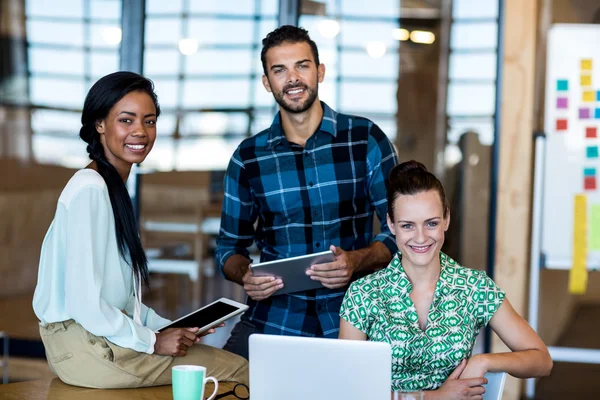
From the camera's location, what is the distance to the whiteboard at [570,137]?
3.95 m

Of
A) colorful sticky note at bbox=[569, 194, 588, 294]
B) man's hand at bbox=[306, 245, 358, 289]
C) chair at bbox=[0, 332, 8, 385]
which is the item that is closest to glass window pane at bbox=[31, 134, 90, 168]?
chair at bbox=[0, 332, 8, 385]

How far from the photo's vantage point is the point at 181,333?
6.77ft

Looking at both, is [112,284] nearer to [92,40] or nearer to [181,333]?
[181,333]

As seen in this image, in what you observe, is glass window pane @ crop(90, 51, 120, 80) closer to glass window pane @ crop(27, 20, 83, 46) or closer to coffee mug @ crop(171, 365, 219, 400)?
glass window pane @ crop(27, 20, 83, 46)

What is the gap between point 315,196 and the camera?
2.77 metres

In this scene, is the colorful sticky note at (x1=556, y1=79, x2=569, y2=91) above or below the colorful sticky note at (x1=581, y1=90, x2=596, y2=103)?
above

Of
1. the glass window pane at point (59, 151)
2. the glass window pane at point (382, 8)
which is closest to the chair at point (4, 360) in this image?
the glass window pane at point (59, 151)

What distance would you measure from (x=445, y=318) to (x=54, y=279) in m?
1.01

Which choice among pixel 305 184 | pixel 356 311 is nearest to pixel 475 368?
pixel 356 311

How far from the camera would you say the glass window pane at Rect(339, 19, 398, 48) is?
14.3 ft

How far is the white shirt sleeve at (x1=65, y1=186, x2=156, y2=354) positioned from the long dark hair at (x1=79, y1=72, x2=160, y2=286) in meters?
0.07

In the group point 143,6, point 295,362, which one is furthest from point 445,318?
point 143,6

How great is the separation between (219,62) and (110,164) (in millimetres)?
2499

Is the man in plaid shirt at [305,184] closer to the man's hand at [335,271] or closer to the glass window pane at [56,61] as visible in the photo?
the man's hand at [335,271]
